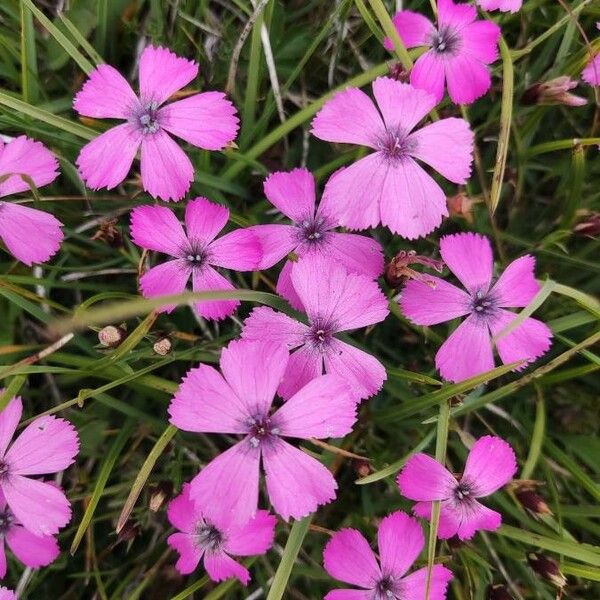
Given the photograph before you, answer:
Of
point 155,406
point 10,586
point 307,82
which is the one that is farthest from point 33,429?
point 307,82

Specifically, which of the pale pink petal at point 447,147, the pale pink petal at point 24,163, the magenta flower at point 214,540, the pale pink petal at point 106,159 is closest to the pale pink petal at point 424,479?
Answer: the magenta flower at point 214,540

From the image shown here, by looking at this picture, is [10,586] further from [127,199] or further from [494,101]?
[494,101]

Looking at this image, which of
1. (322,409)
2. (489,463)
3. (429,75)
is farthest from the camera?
(429,75)

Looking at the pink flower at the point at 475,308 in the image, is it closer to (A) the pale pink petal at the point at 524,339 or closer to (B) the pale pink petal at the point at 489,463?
(A) the pale pink petal at the point at 524,339

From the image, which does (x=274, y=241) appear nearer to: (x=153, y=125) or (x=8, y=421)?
(x=153, y=125)

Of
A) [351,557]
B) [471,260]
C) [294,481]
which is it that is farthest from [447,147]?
[351,557]

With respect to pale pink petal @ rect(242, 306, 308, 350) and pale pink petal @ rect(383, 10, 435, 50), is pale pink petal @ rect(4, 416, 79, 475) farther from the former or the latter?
pale pink petal @ rect(383, 10, 435, 50)

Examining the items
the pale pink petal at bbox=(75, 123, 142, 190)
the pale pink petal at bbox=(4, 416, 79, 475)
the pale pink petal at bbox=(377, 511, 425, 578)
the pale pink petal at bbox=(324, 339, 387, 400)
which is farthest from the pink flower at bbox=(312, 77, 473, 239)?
the pale pink petal at bbox=(4, 416, 79, 475)
